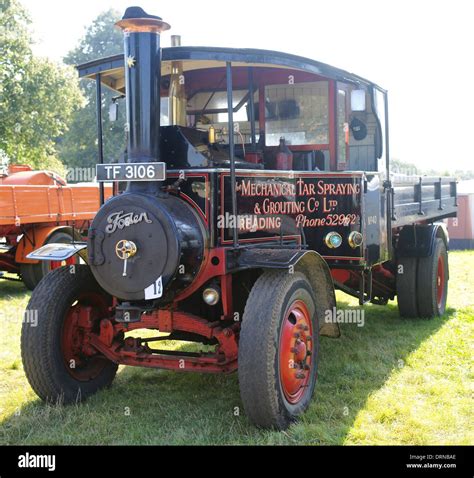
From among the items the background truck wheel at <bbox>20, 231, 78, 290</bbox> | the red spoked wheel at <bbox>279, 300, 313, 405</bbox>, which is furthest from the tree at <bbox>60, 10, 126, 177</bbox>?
the red spoked wheel at <bbox>279, 300, 313, 405</bbox>

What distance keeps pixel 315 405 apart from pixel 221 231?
126cm

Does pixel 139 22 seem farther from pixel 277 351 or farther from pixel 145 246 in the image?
pixel 277 351

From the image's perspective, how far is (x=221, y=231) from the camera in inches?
155

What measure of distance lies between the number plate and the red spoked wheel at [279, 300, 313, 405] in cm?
112

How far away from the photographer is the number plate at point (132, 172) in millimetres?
3738

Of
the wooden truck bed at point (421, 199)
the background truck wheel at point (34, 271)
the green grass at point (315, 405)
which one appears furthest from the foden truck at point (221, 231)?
the background truck wheel at point (34, 271)

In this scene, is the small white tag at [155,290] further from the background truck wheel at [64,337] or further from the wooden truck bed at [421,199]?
the wooden truck bed at [421,199]

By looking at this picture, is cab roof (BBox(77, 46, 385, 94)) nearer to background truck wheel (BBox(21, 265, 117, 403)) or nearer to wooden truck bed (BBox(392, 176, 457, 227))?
wooden truck bed (BBox(392, 176, 457, 227))

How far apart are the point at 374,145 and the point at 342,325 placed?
Result: 75.5 inches

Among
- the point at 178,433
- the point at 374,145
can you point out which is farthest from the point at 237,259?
the point at 374,145

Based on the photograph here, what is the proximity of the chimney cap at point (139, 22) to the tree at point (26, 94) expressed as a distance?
61.7ft

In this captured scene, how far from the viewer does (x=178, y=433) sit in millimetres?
3678

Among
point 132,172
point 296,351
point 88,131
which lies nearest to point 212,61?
point 132,172
